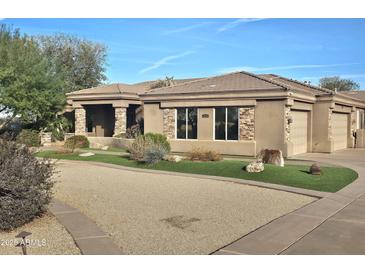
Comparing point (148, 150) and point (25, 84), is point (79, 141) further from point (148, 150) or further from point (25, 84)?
point (148, 150)

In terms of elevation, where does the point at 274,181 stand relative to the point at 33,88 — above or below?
below

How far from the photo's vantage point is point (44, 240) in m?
7.16

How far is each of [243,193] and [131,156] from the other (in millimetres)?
9043

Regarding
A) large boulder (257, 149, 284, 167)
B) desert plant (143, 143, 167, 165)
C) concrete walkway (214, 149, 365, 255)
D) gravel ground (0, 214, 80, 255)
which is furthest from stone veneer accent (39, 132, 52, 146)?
concrete walkway (214, 149, 365, 255)

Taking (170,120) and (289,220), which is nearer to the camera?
(289,220)

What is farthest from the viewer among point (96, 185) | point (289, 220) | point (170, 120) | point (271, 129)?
point (170, 120)

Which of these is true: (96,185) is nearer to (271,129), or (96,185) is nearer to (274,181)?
(274,181)

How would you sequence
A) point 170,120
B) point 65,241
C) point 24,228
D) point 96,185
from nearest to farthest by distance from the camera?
1. point 65,241
2. point 24,228
3. point 96,185
4. point 170,120

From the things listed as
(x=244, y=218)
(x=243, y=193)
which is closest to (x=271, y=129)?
(x=243, y=193)

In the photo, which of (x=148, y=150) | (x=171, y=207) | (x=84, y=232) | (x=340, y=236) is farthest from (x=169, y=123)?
(x=340, y=236)

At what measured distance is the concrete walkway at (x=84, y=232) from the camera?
655 cm

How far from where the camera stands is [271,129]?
22.2 m

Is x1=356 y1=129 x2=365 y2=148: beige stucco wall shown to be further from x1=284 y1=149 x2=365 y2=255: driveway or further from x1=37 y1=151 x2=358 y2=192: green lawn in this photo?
x1=284 y1=149 x2=365 y2=255: driveway

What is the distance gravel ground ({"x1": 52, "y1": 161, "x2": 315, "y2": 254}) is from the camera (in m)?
7.27
